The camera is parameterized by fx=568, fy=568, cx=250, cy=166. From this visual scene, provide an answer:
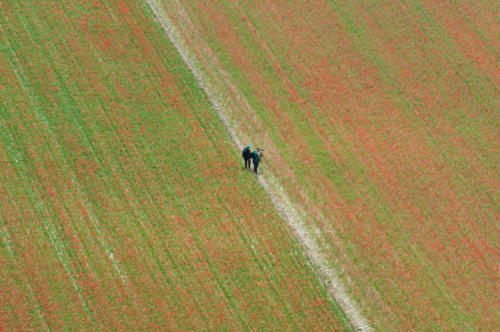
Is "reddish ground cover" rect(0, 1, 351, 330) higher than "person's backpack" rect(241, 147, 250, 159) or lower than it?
lower

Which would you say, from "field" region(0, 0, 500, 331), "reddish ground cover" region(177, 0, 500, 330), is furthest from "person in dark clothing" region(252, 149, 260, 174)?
"reddish ground cover" region(177, 0, 500, 330)

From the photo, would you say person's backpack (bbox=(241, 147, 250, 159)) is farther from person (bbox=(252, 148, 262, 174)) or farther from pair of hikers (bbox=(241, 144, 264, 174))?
person (bbox=(252, 148, 262, 174))

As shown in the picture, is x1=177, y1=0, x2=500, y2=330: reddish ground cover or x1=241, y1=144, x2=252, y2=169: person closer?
x1=177, y1=0, x2=500, y2=330: reddish ground cover

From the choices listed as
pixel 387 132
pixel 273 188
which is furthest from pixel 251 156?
pixel 387 132

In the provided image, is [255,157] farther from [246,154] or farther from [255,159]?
[246,154]

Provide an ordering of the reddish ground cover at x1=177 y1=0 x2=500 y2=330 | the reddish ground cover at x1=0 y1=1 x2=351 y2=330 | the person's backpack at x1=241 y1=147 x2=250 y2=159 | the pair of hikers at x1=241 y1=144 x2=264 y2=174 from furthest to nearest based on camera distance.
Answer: the pair of hikers at x1=241 y1=144 x2=264 y2=174
the person's backpack at x1=241 y1=147 x2=250 y2=159
the reddish ground cover at x1=177 y1=0 x2=500 y2=330
the reddish ground cover at x1=0 y1=1 x2=351 y2=330

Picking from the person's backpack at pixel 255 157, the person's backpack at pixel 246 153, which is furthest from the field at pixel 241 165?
the person's backpack at pixel 255 157

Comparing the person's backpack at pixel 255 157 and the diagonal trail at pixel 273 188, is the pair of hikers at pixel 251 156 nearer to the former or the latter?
the person's backpack at pixel 255 157
